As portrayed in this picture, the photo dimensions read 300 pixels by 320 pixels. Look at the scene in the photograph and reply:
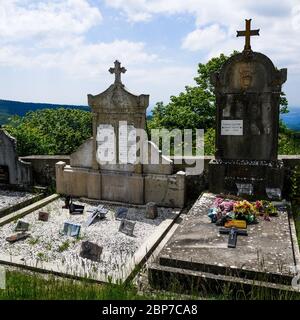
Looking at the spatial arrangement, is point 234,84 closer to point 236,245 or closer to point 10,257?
point 236,245

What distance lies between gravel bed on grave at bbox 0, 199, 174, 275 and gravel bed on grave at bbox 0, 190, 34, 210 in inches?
35.7

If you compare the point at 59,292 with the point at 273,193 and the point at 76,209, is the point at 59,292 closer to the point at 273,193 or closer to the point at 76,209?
the point at 76,209

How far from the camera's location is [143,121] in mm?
8727

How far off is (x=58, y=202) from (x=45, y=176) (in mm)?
1416

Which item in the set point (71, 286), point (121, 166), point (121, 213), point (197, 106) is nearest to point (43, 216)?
point (121, 213)

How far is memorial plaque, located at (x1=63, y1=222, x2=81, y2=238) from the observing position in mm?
6989

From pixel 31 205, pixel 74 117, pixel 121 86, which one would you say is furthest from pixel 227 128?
pixel 74 117

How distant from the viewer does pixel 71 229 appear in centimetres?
704

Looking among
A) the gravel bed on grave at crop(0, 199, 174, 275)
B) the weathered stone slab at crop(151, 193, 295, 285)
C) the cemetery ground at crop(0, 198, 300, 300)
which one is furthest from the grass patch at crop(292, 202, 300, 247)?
the gravel bed on grave at crop(0, 199, 174, 275)

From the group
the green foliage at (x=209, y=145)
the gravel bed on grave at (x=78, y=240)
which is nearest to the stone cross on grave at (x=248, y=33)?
the gravel bed on grave at (x=78, y=240)

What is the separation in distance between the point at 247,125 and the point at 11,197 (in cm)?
644

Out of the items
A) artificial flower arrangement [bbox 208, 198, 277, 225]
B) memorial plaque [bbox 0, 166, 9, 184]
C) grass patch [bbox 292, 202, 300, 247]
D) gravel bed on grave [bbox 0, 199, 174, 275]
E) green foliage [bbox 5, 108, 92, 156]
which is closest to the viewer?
gravel bed on grave [bbox 0, 199, 174, 275]

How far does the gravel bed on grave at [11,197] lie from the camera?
8914mm

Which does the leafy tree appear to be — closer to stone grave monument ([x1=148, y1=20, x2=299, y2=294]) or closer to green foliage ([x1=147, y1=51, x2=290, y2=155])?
green foliage ([x1=147, y1=51, x2=290, y2=155])
